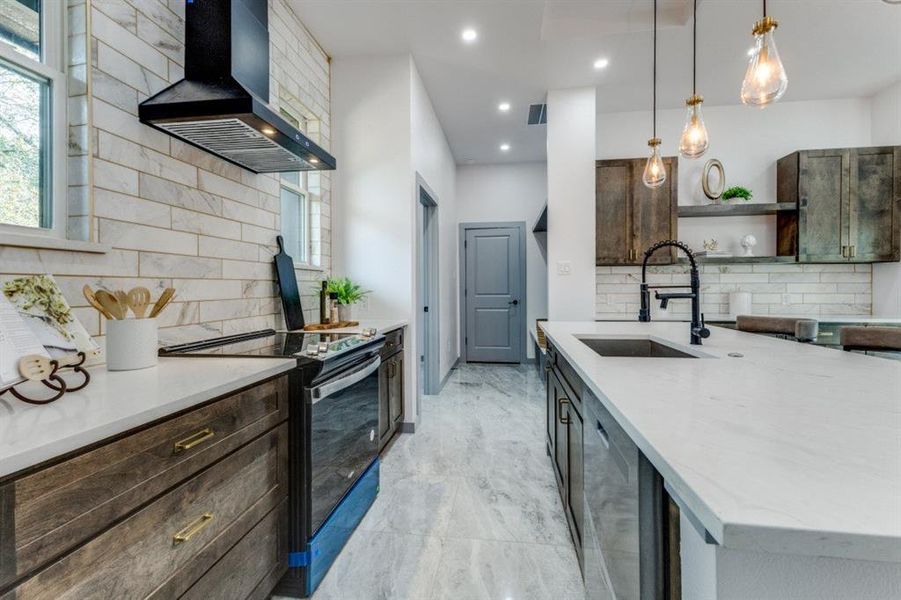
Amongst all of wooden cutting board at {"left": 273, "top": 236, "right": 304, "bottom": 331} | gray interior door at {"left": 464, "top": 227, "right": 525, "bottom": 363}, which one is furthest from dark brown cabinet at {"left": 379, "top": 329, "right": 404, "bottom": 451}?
gray interior door at {"left": 464, "top": 227, "right": 525, "bottom": 363}

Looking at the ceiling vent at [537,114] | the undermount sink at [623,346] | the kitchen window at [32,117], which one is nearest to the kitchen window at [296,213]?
the kitchen window at [32,117]

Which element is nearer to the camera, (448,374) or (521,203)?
(448,374)

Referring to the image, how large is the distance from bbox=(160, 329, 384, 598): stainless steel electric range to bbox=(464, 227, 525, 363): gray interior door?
4308 millimetres

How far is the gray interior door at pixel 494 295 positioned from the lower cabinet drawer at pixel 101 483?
5239 mm

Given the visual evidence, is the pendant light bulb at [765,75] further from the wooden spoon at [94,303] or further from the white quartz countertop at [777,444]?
the wooden spoon at [94,303]

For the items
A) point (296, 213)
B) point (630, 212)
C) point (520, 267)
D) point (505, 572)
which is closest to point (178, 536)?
point (505, 572)

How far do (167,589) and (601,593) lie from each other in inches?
43.7

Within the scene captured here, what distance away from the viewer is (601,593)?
3.71 ft

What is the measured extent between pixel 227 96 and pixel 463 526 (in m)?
2.15

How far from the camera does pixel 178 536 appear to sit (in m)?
1.05

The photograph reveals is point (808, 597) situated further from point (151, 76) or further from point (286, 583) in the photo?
point (151, 76)

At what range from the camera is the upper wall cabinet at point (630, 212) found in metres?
4.05

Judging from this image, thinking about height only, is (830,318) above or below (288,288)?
below

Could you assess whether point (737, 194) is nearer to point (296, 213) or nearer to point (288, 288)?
point (296, 213)
